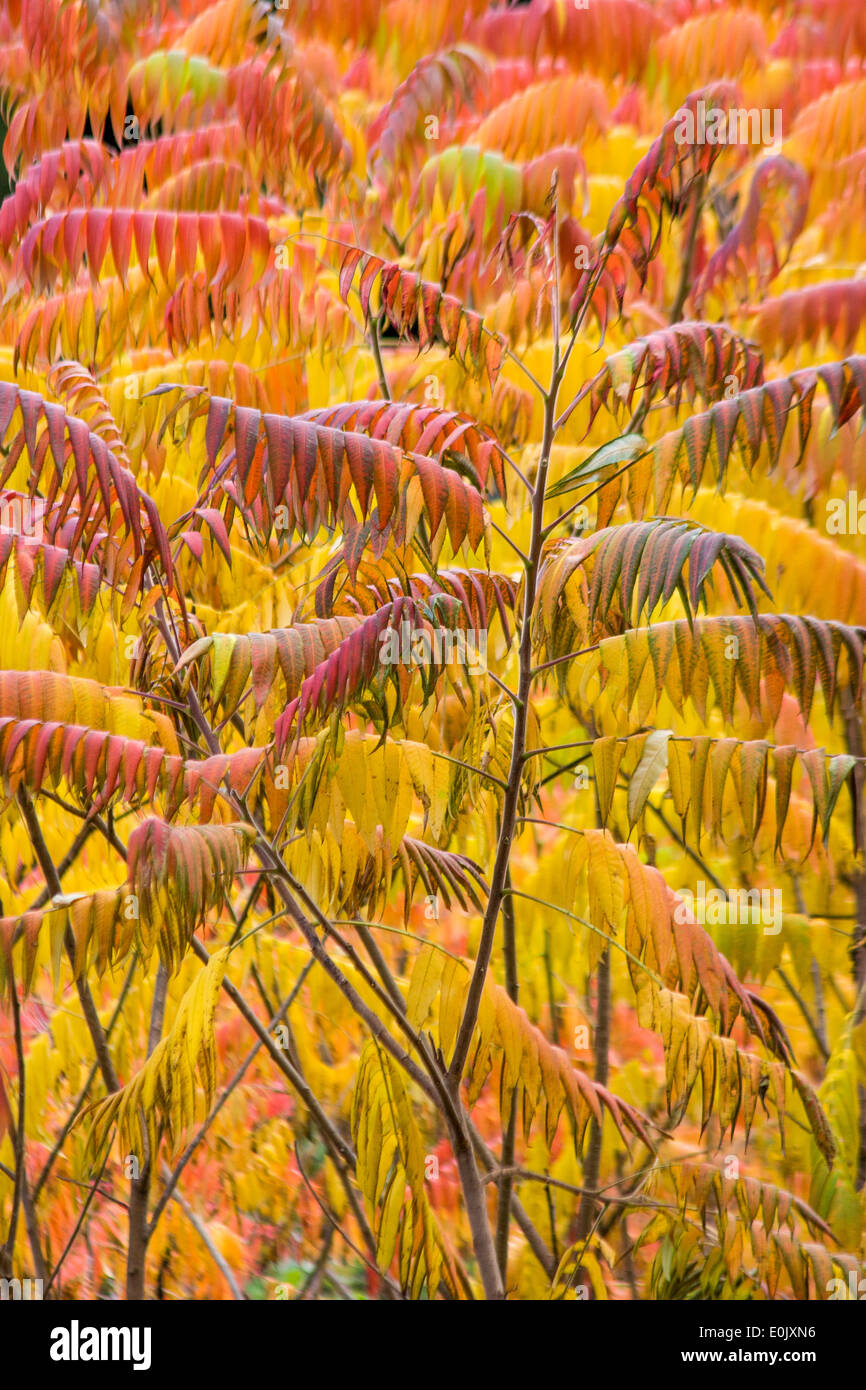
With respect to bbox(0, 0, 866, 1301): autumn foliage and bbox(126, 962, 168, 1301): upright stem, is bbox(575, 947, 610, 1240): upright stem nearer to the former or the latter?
bbox(0, 0, 866, 1301): autumn foliage

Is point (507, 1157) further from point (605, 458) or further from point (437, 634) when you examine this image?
point (605, 458)

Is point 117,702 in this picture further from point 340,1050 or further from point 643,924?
point 340,1050

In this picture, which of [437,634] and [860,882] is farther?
[860,882]

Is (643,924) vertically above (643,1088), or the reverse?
(643,924)

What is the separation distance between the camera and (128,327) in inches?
95.3

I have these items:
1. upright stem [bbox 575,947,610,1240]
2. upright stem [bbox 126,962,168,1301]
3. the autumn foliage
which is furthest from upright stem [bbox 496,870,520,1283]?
Answer: upright stem [bbox 126,962,168,1301]

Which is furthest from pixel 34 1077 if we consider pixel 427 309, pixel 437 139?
pixel 437 139

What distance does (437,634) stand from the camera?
4.62 ft

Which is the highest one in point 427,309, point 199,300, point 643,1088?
point 199,300

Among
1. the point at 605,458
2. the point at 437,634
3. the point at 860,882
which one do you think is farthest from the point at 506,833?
the point at 860,882

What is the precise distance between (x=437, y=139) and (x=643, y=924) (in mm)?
2010

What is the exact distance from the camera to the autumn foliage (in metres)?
1.42
